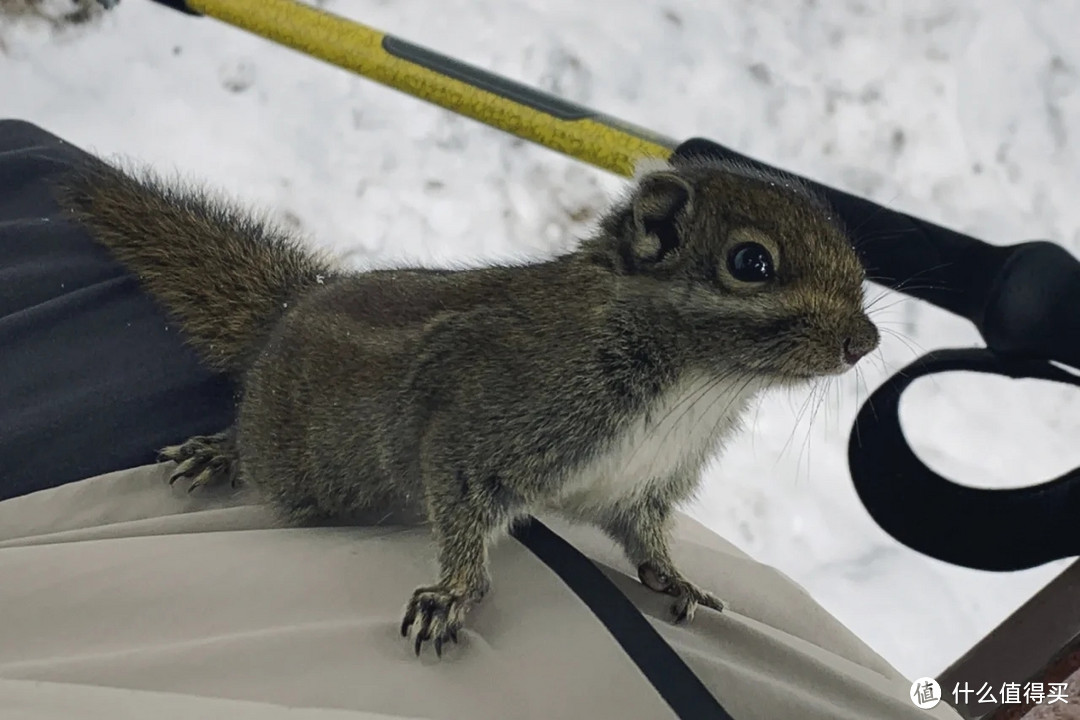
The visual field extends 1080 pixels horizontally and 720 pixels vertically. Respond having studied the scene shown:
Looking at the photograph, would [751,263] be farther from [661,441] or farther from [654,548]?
[654,548]

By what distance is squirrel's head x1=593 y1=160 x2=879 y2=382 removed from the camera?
33.4 inches

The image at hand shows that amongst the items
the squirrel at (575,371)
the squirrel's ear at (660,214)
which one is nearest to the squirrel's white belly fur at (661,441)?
the squirrel at (575,371)

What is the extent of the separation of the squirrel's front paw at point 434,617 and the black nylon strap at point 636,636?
97mm

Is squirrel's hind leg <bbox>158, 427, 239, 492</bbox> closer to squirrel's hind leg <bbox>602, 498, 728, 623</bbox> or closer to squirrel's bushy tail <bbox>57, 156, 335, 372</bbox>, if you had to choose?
squirrel's bushy tail <bbox>57, 156, 335, 372</bbox>

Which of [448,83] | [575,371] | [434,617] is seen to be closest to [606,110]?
[448,83]

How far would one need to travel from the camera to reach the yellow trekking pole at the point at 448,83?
134 cm

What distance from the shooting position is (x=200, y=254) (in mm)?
1297

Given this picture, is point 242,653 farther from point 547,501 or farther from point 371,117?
point 371,117

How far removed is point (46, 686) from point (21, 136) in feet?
3.57

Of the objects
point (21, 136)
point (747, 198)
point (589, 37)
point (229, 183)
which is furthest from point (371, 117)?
point (747, 198)

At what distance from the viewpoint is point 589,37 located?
234cm

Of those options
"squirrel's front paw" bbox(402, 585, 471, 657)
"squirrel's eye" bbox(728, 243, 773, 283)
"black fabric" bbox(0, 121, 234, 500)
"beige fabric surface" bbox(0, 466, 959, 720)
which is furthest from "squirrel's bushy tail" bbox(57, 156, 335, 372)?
"squirrel's eye" bbox(728, 243, 773, 283)

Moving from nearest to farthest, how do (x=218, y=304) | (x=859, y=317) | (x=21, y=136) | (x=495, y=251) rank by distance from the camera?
(x=859, y=317), (x=218, y=304), (x=21, y=136), (x=495, y=251)

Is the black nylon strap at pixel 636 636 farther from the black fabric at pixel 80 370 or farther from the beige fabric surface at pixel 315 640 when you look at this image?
the black fabric at pixel 80 370
